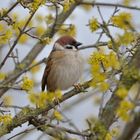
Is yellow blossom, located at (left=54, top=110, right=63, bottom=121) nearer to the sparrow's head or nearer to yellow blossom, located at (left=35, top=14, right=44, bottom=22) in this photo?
the sparrow's head

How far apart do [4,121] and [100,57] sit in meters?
0.73

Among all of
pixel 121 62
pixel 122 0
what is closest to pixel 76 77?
pixel 122 0

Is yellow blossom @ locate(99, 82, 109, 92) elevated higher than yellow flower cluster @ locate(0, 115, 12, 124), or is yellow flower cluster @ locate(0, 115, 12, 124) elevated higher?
yellow blossom @ locate(99, 82, 109, 92)

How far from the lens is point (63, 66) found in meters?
5.25

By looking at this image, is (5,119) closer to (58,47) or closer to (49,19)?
(58,47)

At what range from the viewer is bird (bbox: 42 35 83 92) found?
5164 millimetres

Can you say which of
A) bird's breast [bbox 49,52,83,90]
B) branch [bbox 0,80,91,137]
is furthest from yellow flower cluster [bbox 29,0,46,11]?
bird's breast [bbox 49,52,83,90]

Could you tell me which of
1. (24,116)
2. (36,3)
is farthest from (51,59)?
(24,116)

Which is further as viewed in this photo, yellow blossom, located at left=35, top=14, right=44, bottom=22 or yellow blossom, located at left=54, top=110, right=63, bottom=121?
yellow blossom, located at left=35, top=14, right=44, bottom=22

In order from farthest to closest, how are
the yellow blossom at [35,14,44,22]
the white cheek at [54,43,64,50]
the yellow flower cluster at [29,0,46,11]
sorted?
the yellow blossom at [35,14,44,22] → the white cheek at [54,43,64,50] → the yellow flower cluster at [29,0,46,11]

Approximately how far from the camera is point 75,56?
521 cm

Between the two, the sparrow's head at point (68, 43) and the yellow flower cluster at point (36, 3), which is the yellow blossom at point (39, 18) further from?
the yellow flower cluster at point (36, 3)

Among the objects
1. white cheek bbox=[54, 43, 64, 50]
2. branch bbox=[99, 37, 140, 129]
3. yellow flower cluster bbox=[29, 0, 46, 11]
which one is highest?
yellow flower cluster bbox=[29, 0, 46, 11]

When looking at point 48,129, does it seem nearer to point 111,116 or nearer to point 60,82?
point 111,116
